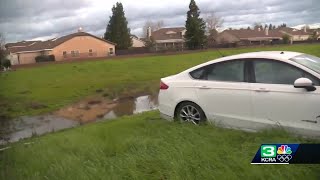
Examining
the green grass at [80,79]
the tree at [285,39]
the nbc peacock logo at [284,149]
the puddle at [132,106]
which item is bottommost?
the puddle at [132,106]

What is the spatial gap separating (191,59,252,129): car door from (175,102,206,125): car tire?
0.13 m

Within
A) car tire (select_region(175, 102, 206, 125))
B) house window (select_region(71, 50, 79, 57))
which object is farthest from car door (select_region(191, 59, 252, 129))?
house window (select_region(71, 50, 79, 57))

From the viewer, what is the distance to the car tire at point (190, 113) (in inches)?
273

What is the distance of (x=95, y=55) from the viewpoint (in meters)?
31.1

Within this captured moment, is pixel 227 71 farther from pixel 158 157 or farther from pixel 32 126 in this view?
pixel 32 126


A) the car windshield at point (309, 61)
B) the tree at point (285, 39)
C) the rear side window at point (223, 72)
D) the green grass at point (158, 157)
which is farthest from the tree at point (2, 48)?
the tree at point (285, 39)

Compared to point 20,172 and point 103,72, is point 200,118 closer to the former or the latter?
point 20,172

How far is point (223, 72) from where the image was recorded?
684 centimetres

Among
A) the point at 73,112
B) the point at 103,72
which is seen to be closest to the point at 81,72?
the point at 103,72

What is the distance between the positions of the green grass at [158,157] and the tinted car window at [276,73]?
0.79 meters

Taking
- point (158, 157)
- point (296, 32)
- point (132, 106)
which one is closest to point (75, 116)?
point (132, 106)

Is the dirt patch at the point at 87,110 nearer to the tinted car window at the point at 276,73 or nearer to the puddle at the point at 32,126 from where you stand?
the puddle at the point at 32,126

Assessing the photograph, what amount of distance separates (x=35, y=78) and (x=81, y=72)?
4.15 m

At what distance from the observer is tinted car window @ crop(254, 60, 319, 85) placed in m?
5.91
